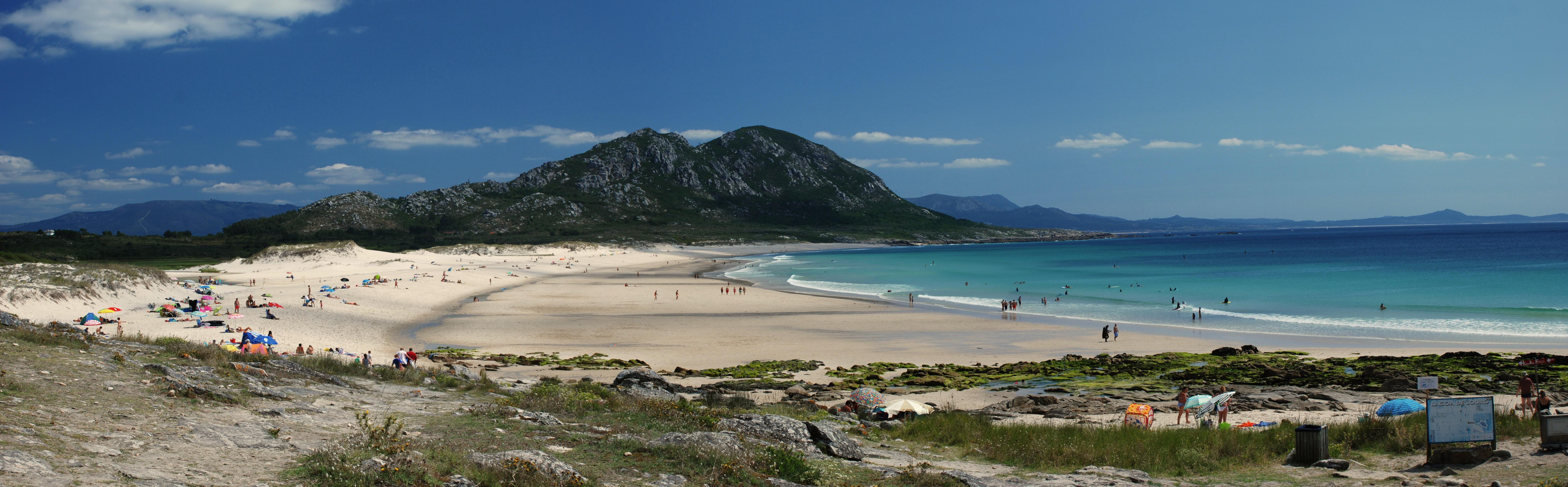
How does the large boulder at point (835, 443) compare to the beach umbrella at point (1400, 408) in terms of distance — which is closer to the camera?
the large boulder at point (835, 443)

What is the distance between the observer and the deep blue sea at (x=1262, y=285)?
32.6 metres

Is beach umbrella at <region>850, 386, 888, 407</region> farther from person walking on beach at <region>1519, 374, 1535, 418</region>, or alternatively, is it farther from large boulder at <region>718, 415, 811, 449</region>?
person walking on beach at <region>1519, 374, 1535, 418</region>

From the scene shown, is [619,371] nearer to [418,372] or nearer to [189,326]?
[418,372]

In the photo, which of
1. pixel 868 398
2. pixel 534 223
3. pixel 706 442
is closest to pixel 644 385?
pixel 868 398

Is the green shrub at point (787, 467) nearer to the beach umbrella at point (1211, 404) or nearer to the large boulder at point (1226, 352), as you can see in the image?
the beach umbrella at point (1211, 404)

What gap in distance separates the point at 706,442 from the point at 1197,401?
1090cm

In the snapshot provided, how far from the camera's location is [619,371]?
2123 cm

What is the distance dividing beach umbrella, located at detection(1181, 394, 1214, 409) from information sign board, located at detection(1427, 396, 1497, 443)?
5179 millimetres

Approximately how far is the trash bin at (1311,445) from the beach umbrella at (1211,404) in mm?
4381

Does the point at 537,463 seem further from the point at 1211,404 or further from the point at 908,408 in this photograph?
the point at 1211,404

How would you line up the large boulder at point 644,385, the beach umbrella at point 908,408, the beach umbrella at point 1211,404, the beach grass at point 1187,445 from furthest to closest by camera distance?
the large boulder at point 644,385 → the beach umbrella at point 908,408 → the beach umbrella at point 1211,404 → the beach grass at point 1187,445

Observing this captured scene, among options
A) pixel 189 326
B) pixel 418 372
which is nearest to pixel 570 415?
pixel 418 372

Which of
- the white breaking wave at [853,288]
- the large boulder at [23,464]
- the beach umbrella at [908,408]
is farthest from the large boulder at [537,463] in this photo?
the white breaking wave at [853,288]

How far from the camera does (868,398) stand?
15.7 metres
